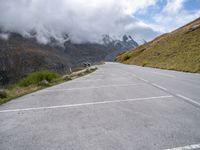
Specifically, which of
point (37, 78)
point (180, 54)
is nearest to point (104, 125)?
point (37, 78)

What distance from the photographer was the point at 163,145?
4.43 meters

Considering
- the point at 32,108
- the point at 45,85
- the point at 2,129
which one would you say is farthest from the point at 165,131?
the point at 45,85

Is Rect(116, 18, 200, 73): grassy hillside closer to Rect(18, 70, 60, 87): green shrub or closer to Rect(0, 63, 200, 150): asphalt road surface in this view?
Rect(18, 70, 60, 87): green shrub

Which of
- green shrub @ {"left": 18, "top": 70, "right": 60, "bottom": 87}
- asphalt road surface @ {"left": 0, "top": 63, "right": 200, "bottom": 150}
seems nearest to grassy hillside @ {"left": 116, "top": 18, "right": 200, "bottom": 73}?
green shrub @ {"left": 18, "top": 70, "right": 60, "bottom": 87}

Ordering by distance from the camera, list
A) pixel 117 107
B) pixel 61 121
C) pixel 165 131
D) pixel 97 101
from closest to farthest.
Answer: pixel 165 131
pixel 61 121
pixel 117 107
pixel 97 101

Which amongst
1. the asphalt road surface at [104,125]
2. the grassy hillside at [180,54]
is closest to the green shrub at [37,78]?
the asphalt road surface at [104,125]

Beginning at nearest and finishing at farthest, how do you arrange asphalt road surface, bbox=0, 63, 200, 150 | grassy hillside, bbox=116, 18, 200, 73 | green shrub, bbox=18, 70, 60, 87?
asphalt road surface, bbox=0, 63, 200, 150, green shrub, bbox=18, 70, 60, 87, grassy hillside, bbox=116, 18, 200, 73

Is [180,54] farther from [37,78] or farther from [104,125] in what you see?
[104,125]

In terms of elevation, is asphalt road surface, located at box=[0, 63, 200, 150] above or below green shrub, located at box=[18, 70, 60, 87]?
below

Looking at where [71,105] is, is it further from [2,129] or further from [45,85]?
[45,85]

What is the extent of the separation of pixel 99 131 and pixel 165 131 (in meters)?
1.31

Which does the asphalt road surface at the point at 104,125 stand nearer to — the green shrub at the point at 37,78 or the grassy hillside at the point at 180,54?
the green shrub at the point at 37,78

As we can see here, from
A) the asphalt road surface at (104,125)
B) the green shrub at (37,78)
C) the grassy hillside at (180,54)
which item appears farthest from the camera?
the grassy hillside at (180,54)

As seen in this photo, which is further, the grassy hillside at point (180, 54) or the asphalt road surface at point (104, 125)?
the grassy hillside at point (180, 54)
